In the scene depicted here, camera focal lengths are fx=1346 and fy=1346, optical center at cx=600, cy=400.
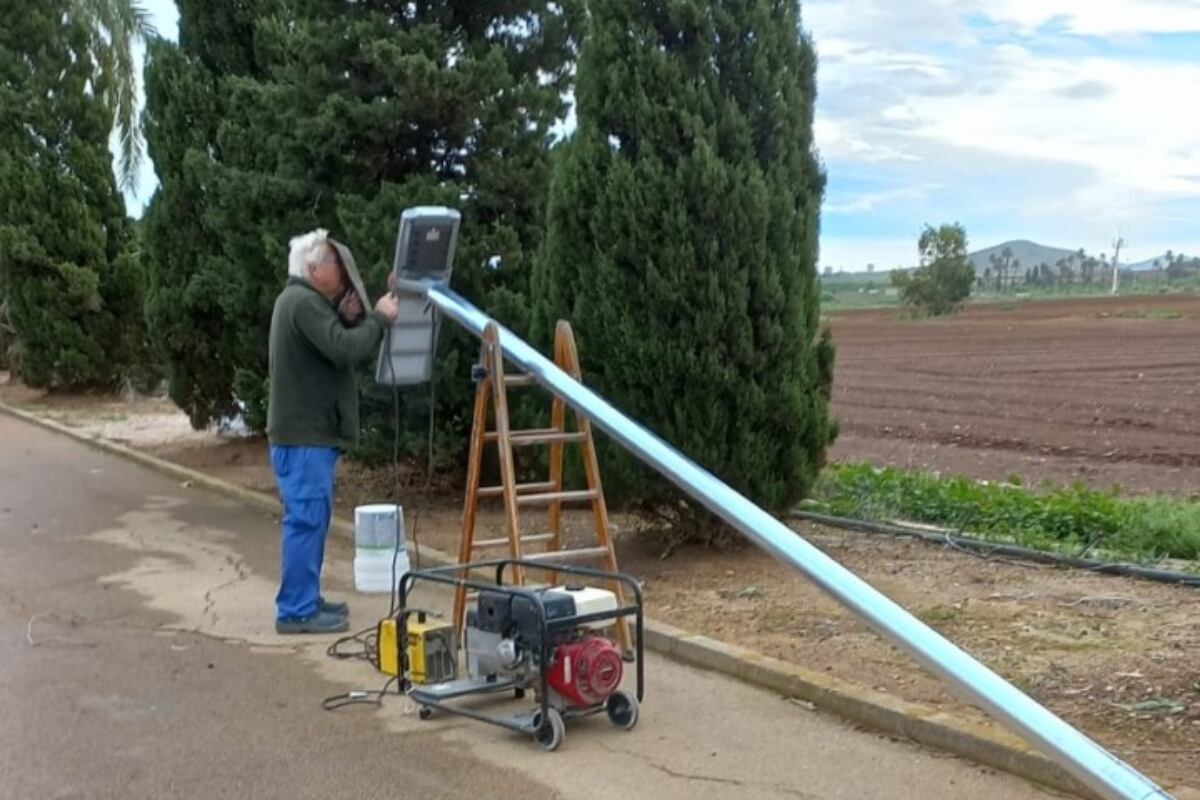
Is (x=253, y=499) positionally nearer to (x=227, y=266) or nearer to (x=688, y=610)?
(x=227, y=266)

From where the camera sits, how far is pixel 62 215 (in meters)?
20.4

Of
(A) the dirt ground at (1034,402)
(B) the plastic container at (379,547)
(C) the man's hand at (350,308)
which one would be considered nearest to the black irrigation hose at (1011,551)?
(B) the plastic container at (379,547)

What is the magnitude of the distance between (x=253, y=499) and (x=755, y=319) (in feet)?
18.3

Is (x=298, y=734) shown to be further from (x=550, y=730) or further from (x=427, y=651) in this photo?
(x=550, y=730)

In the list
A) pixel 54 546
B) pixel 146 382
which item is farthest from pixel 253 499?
pixel 146 382

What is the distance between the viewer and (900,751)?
510 cm

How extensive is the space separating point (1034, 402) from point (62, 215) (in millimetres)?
16702

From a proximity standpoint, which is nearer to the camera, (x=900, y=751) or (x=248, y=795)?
(x=248, y=795)

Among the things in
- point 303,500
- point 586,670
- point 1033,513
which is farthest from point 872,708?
point 1033,513

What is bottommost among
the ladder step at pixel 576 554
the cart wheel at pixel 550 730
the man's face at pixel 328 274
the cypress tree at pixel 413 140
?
the cart wheel at pixel 550 730

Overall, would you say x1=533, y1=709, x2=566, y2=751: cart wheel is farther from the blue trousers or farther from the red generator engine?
the blue trousers

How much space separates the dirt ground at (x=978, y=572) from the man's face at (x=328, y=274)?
7.72 ft

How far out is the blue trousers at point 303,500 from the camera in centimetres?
671

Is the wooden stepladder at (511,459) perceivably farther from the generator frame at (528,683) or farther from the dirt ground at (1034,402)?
the dirt ground at (1034,402)
